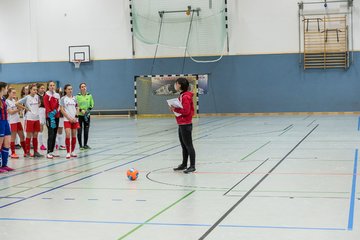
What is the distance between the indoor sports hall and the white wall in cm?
7

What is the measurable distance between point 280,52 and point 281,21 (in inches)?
62.1

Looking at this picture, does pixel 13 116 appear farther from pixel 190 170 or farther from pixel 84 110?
pixel 190 170

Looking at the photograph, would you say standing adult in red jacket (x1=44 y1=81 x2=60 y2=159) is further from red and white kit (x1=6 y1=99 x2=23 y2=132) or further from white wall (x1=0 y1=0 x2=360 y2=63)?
white wall (x1=0 y1=0 x2=360 y2=63)

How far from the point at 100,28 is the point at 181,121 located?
20870 mm

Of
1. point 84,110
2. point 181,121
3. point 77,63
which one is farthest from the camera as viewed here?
point 77,63

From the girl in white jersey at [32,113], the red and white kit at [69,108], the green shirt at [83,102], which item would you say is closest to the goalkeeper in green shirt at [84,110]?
the green shirt at [83,102]

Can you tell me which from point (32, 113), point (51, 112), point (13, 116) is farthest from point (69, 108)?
point (13, 116)

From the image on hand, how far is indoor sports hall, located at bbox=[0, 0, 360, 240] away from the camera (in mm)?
6250

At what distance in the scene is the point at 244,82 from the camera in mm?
27594

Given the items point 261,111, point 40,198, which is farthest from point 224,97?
point 40,198

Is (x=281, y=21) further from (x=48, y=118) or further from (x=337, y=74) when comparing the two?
(x=48, y=118)

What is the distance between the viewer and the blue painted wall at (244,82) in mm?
26469

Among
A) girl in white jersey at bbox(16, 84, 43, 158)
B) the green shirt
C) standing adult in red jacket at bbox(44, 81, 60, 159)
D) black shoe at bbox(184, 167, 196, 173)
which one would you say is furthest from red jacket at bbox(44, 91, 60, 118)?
black shoe at bbox(184, 167, 196, 173)

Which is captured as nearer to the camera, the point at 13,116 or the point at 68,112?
the point at 68,112
